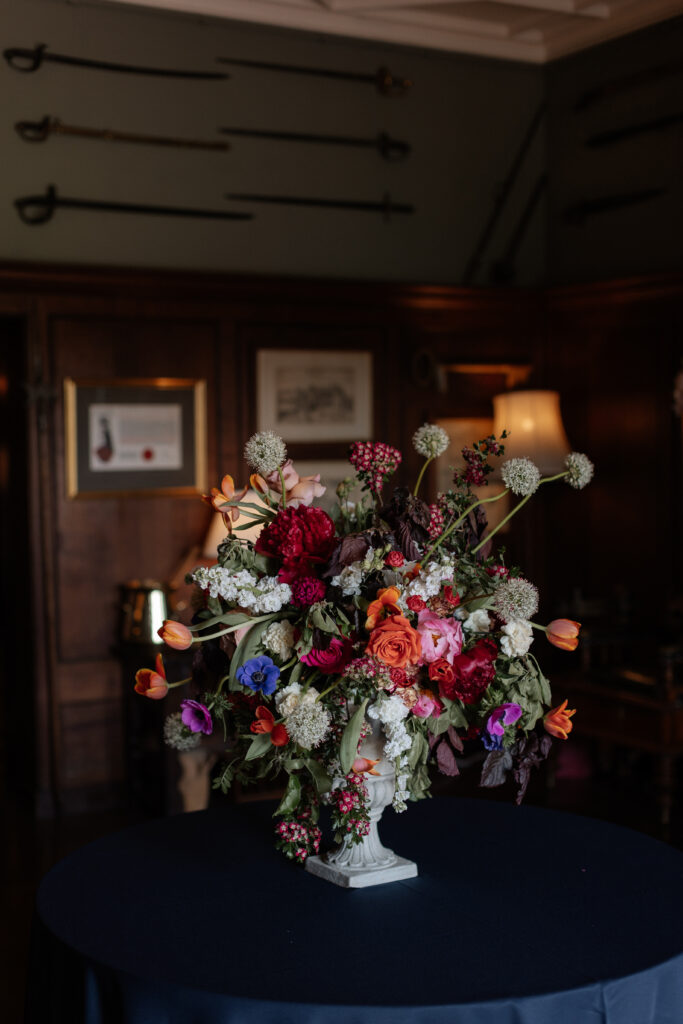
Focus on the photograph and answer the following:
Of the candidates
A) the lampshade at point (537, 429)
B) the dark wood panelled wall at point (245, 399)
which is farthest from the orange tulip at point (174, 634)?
the lampshade at point (537, 429)

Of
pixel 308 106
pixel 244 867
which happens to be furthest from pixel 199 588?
pixel 308 106

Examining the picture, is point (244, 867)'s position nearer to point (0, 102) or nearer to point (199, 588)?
point (199, 588)

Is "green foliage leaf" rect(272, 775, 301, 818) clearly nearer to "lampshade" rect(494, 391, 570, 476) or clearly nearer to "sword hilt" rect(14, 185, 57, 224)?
"lampshade" rect(494, 391, 570, 476)

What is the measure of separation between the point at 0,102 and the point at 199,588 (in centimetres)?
356

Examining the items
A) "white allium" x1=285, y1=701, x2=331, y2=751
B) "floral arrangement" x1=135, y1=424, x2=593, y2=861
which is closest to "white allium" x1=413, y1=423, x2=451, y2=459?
"floral arrangement" x1=135, y1=424, x2=593, y2=861

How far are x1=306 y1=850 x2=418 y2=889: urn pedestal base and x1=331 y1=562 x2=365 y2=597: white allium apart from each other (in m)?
0.51

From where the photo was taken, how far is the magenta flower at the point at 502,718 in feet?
6.58

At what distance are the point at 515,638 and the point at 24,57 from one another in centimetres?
399

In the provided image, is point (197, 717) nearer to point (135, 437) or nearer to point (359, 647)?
point (359, 647)

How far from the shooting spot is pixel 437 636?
1955mm

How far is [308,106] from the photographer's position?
218 inches

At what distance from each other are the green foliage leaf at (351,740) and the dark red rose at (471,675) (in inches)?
6.7

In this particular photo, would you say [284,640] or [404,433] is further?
[404,433]

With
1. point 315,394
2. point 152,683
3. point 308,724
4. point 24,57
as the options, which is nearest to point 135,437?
point 315,394
